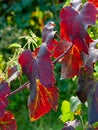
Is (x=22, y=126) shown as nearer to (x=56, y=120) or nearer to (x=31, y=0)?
(x=56, y=120)

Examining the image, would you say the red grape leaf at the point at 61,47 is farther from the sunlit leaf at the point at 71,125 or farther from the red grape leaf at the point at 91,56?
the sunlit leaf at the point at 71,125

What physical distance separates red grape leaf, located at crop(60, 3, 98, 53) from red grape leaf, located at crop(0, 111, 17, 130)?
357 millimetres

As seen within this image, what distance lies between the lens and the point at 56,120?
4.27 metres

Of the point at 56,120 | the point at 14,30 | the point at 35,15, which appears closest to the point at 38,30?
the point at 35,15

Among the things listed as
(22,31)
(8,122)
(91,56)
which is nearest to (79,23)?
(91,56)

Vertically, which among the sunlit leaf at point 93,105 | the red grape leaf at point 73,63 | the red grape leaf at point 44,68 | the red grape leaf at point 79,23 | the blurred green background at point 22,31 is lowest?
the blurred green background at point 22,31

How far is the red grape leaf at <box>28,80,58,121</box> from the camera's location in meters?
1.33

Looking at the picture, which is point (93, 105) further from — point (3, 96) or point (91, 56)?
point (3, 96)

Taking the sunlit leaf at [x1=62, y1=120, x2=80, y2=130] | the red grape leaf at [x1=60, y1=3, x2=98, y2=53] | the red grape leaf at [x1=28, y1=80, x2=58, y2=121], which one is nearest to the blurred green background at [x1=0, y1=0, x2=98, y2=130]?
the sunlit leaf at [x1=62, y1=120, x2=80, y2=130]

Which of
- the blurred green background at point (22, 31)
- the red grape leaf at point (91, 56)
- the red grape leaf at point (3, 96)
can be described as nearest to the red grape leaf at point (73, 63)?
the red grape leaf at point (91, 56)

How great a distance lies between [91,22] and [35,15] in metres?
4.56

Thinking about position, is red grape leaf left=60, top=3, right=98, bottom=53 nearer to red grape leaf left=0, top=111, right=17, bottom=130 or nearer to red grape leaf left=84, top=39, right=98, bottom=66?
red grape leaf left=84, top=39, right=98, bottom=66

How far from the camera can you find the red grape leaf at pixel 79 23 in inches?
49.2

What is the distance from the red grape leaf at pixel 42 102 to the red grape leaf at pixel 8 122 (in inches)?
6.1
